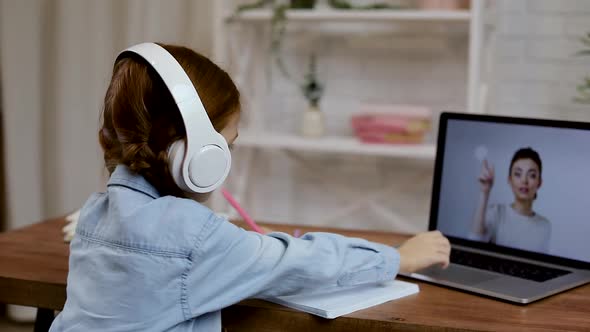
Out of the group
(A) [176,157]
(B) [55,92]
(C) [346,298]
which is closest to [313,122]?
(B) [55,92]

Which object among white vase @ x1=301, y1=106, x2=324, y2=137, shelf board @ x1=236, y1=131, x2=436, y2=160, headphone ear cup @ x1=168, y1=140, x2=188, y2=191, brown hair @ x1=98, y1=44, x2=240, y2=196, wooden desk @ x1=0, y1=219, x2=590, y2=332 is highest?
brown hair @ x1=98, y1=44, x2=240, y2=196

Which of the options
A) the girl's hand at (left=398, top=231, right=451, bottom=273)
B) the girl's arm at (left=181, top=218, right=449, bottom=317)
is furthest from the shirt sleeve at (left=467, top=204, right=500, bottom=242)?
the girl's arm at (left=181, top=218, right=449, bottom=317)

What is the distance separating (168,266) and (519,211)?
670 mm

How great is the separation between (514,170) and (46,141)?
2024 mm

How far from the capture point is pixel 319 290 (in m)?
1.28

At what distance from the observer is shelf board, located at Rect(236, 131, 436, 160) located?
2.41 metres

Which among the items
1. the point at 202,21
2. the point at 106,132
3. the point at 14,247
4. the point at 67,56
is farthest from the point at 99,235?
the point at 67,56

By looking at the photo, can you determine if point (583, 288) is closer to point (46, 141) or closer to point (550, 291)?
point (550, 291)

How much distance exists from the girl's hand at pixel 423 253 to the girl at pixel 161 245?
0.60 feet

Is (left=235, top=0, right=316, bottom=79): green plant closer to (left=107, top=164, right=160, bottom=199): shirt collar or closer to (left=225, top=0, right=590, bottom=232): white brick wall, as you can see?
(left=225, top=0, right=590, bottom=232): white brick wall

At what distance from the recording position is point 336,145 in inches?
98.3

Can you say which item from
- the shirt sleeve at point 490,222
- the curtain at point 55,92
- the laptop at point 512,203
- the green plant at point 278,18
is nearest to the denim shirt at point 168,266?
the laptop at point 512,203

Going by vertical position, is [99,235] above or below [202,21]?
below

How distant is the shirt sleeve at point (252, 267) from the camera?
1154 mm
